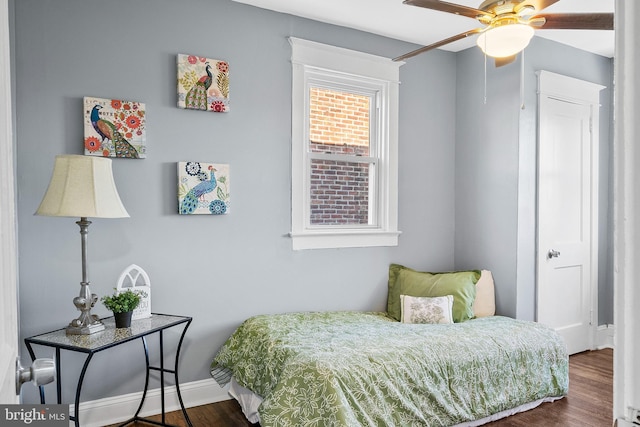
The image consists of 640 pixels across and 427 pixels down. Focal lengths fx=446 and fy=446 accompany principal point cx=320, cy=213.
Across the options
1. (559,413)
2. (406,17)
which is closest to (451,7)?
(406,17)

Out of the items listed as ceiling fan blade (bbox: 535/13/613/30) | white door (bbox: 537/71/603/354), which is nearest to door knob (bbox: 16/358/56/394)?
ceiling fan blade (bbox: 535/13/613/30)

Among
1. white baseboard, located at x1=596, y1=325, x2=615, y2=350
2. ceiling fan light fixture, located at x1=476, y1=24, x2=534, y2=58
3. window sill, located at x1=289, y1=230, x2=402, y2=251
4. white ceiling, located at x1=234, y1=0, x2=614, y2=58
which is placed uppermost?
white ceiling, located at x1=234, y1=0, x2=614, y2=58

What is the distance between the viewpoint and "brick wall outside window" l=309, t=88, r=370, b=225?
11.6ft

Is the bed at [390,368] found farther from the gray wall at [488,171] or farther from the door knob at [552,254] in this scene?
the door knob at [552,254]

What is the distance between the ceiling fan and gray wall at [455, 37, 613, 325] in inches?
61.1

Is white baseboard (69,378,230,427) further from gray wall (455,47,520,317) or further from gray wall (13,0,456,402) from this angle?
gray wall (455,47,520,317)

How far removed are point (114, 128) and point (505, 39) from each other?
2205 mm

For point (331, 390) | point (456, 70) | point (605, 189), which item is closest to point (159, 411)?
point (331, 390)

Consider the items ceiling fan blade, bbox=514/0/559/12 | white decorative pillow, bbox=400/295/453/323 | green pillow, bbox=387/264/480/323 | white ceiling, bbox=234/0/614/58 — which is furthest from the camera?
green pillow, bbox=387/264/480/323

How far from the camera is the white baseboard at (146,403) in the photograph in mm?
2646

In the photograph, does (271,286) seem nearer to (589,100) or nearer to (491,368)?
(491,368)

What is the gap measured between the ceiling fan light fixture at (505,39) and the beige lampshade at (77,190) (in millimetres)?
2014

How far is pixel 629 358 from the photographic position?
1.65 ft

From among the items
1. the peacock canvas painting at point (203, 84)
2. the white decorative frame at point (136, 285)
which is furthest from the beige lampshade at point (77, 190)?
the peacock canvas painting at point (203, 84)
